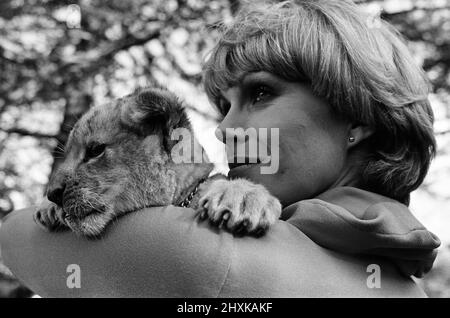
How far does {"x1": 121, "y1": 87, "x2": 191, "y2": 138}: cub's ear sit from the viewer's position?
2.84 meters

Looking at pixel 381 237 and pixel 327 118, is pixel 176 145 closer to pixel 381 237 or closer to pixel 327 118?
pixel 327 118

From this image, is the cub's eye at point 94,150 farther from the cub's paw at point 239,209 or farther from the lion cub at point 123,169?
the cub's paw at point 239,209

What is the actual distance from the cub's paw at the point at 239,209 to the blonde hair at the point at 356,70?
559 millimetres

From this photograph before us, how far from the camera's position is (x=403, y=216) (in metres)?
2.31

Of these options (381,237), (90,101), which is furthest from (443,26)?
(381,237)

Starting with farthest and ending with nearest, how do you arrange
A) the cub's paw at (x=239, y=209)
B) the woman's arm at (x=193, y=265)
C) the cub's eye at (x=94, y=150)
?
the cub's eye at (x=94, y=150), the cub's paw at (x=239, y=209), the woman's arm at (x=193, y=265)

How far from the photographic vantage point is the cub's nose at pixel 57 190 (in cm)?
265

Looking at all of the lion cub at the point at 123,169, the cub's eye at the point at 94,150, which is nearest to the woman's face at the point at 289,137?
the lion cub at the point at 123,169

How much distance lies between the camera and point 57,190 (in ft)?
8.75

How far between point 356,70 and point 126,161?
1067 mm

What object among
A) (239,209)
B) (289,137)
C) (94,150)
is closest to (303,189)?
(289,137)

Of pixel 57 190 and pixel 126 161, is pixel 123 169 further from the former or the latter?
pixel 57 190

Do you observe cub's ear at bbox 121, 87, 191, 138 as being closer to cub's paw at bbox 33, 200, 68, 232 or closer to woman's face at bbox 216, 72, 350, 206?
woman's face at bbox 216, 72, 350, 206

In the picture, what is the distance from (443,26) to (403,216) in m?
5.01
